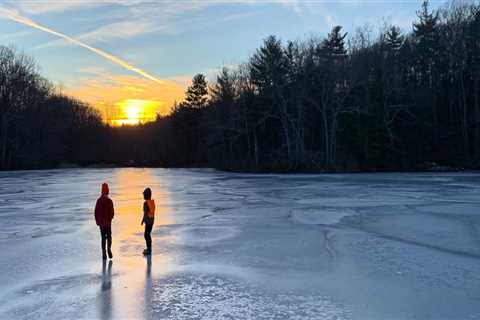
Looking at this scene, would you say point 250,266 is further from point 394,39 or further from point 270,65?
point 394,39

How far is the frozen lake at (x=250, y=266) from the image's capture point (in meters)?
5.33

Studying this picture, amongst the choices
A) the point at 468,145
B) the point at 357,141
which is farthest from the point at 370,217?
the point at 468,145

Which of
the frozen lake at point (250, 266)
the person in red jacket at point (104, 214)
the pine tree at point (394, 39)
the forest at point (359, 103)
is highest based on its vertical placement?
the pine tree at point (394, 39)

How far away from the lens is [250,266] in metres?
7.39

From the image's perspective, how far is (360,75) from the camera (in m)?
45.7

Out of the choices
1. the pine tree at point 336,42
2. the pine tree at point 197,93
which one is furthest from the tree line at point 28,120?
the pine tree at point 336,42

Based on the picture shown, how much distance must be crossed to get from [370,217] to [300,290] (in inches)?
Result: 287

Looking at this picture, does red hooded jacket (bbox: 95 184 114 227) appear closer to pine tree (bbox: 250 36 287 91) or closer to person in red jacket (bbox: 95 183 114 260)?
person in red jacket (bbox: 95 183 114 260)

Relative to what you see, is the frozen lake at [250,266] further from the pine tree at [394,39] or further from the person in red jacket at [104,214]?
the pine tree at [394,39]

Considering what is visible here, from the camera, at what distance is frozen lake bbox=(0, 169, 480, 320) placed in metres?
5.33

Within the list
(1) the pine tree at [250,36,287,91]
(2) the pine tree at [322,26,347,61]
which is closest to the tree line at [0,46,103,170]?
(1) the pine tree at [250,36,287,91]

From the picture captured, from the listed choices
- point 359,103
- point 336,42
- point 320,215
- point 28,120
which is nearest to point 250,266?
point 320,215

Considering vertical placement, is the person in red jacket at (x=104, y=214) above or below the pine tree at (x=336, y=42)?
below

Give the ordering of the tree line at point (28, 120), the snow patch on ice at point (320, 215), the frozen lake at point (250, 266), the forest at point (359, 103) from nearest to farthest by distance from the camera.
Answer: the frozen lake at point (250, 266) < the snow patch on ice at point (320, 215) < the forest at point (359, 103) < the tree line at point (28, 120)
